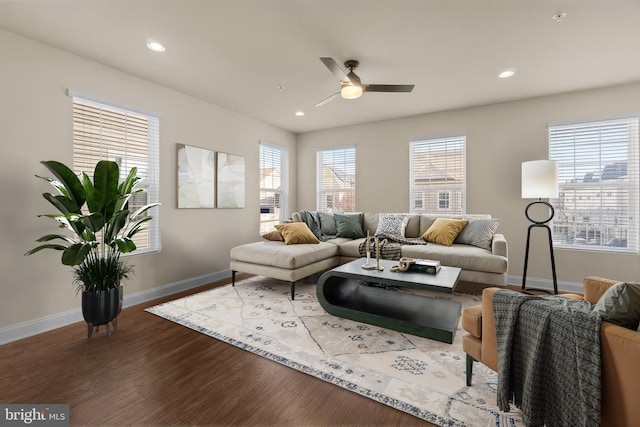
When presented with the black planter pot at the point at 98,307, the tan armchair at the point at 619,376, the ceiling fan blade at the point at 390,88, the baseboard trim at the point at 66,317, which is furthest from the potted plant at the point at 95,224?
the tan armchair at the point at 619,376

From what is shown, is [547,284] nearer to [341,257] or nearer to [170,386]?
[341,257]

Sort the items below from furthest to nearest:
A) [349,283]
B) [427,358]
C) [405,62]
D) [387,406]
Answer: [349,283] → [405,62] → [427,358] → [387,406]

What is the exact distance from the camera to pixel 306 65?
296 centimetres

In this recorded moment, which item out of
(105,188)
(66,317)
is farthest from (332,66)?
(66,317)

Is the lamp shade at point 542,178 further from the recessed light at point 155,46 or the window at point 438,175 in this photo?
the recessed light at point 155,46

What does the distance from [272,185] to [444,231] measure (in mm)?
3083

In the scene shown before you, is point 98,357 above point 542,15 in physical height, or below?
below

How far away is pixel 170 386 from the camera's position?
177 cm

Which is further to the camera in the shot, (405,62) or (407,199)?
(407,199)

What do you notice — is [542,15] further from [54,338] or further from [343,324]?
[54,338]

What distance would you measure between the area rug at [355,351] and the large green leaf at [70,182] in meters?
1.34

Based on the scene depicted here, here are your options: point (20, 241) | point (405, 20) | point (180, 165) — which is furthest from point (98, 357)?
point (405, 20)

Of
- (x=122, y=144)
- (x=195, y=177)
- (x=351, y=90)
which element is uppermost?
(x=351, y=90)

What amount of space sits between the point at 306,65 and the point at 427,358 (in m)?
2.89
